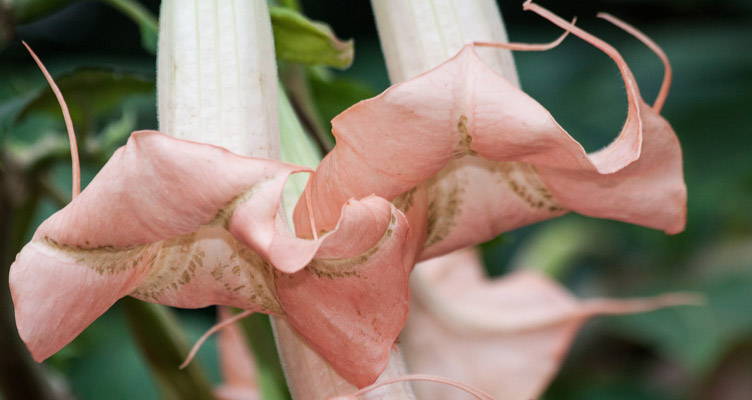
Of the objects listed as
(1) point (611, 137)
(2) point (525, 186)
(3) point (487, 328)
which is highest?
(2) point (525, 186)

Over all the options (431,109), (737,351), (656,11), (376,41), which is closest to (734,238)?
(737,351)

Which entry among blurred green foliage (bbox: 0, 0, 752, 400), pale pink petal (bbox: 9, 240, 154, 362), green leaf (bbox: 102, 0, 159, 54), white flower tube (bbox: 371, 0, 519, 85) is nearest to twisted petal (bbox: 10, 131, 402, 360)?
pale pink petal (bbox: 9, 240, 154, 362)

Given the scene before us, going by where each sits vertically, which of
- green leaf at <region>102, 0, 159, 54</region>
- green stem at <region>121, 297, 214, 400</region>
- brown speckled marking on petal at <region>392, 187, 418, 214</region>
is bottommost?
green stem at <region>121, 297, 214, 400</region>

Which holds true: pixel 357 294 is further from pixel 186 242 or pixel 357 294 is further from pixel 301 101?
pixel 301 101

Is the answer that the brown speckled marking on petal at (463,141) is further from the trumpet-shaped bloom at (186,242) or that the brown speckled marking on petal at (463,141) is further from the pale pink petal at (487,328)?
the pale pink petal at (487,328)

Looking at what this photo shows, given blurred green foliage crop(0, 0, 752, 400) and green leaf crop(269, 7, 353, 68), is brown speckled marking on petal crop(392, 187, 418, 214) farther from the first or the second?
blurred green foliage crop(0, 0, 752, 400)

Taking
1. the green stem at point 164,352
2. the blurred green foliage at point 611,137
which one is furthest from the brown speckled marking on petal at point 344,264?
the blurred green foliage at point 611,137

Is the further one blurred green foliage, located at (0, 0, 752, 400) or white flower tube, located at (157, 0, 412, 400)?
blurred green foliage, located at (0, 0, 752, 400)

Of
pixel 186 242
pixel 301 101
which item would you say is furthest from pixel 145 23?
pixel 186 242
